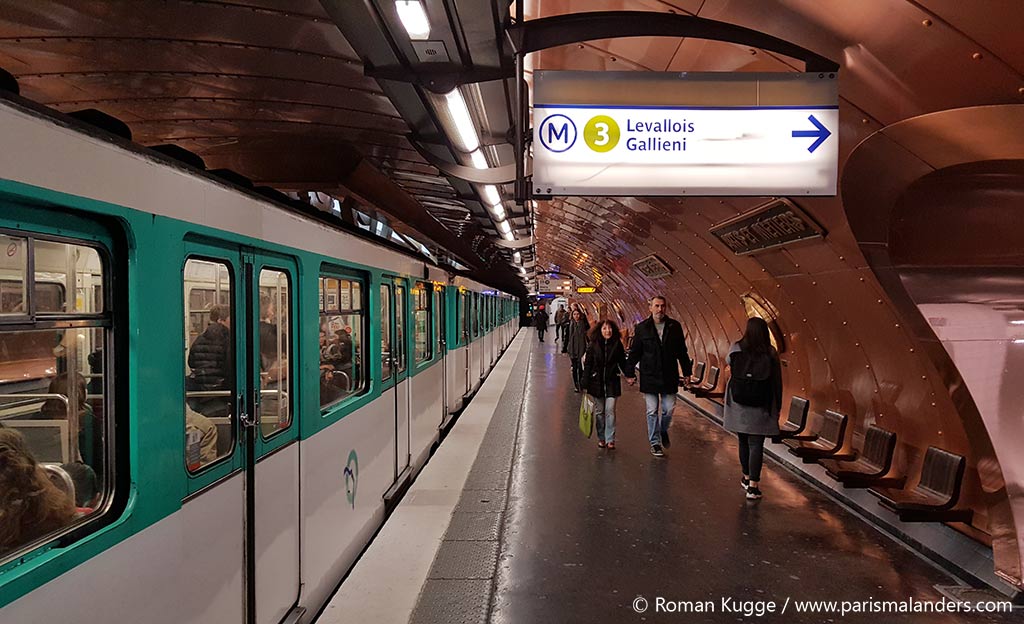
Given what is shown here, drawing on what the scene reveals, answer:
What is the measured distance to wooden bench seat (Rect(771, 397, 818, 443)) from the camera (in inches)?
279

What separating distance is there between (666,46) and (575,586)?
341 centimetres

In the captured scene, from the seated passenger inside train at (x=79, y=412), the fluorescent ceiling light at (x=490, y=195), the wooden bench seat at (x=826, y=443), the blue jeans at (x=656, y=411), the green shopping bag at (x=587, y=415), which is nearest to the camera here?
the seated passenger inside train at (x=79, y=412)

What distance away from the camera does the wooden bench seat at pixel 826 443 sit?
20.0ft

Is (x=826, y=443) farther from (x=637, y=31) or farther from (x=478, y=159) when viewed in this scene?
(x=637, y=31)

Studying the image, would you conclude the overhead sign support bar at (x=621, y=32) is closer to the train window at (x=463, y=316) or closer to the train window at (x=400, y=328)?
the train window at (x=400, y=328)

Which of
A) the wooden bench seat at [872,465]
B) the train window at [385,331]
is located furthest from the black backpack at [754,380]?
the train window at [385,331]

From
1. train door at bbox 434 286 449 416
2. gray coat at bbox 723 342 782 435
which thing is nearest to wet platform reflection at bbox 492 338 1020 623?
gray coat at bbox 723 342 782 435

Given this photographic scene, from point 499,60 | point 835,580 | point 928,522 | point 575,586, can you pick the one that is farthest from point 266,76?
point 928,522

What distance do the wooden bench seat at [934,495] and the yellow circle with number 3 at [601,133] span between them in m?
3.19

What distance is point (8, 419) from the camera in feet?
6.08

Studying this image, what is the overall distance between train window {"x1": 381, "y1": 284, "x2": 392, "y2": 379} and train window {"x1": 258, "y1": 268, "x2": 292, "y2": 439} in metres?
2.13

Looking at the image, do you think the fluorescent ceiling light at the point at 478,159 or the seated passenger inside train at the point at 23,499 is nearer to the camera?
the seated passenger inside train at the point at 23,499

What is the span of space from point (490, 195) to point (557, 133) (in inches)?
184

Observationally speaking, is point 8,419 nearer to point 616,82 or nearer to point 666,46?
point 616,82
